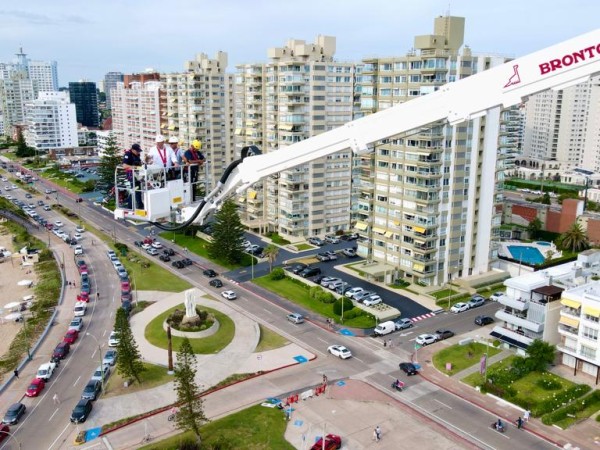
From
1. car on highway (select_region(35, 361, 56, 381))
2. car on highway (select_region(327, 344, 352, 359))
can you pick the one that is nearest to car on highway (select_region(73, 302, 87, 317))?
car on highway (select_region(35, 361, 56, 381))

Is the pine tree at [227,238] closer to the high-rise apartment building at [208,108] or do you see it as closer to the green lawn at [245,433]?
the high-rise apartment building at [208,108]

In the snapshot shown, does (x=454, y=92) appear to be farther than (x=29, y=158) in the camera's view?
No

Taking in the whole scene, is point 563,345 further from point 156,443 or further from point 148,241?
point 148,241

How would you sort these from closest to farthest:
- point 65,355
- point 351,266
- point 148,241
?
point 65,355 < point 351,266 < point 148,241

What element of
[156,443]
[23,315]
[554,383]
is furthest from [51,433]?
Answer: [554,383]

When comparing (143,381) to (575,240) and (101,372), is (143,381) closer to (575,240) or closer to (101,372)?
(101,372)

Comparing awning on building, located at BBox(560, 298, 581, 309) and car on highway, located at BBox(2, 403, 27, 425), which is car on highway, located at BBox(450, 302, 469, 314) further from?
car on highway, located at BBox(2, 403, 27, 425)

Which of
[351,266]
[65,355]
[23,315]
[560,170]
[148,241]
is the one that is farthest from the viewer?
[560,170]
